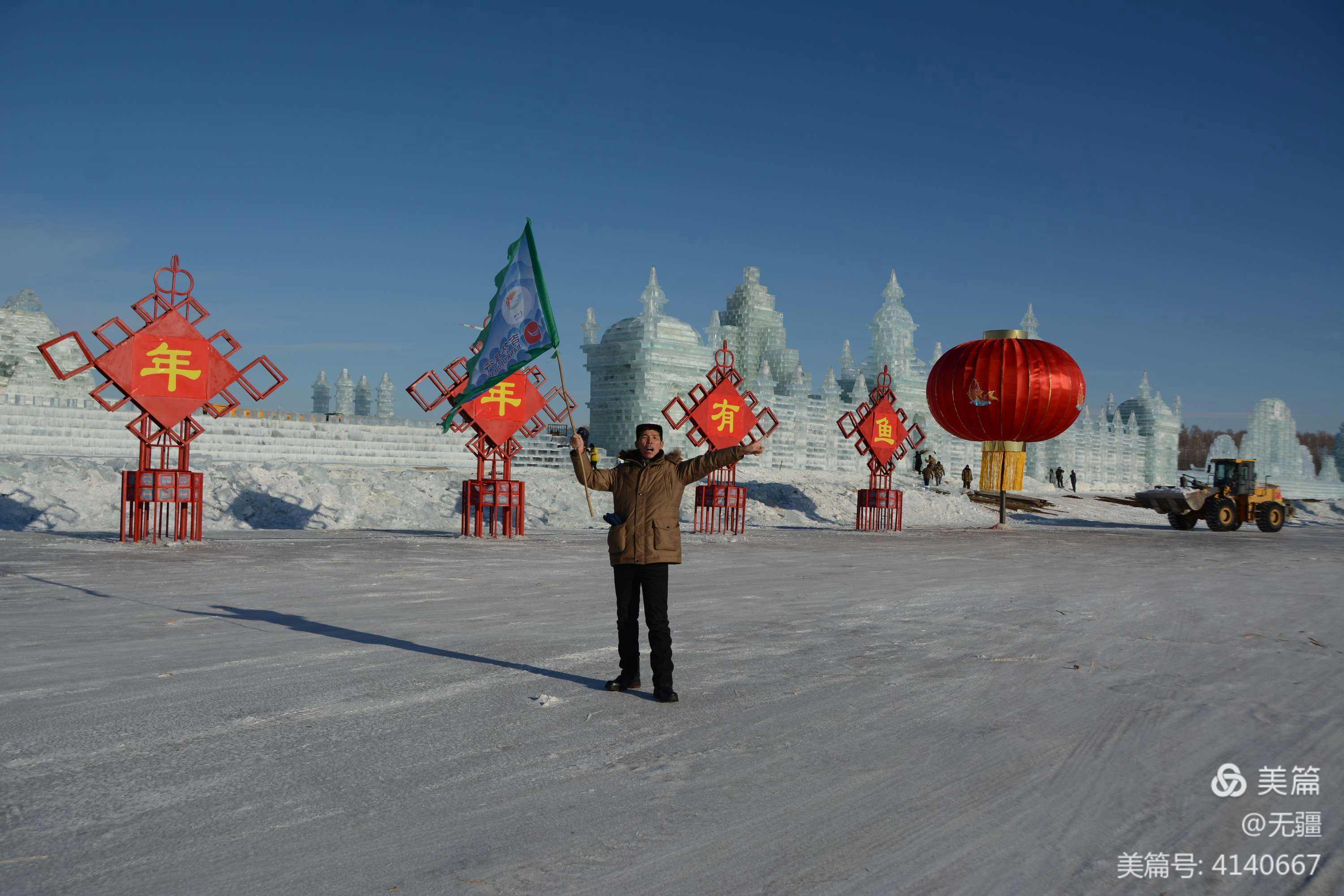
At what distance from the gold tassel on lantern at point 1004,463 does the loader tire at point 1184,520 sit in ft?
21.7

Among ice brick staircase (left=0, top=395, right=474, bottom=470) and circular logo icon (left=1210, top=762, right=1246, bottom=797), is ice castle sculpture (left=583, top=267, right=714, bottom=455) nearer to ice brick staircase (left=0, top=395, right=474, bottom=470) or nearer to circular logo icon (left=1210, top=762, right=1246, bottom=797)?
ice brick staircase (left=0, top=395, right=474, bottom=470)

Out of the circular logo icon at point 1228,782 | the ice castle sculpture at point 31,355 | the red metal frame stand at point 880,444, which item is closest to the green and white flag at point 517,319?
the circular logo icon at point 1228,782

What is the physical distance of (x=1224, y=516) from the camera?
2900 cm

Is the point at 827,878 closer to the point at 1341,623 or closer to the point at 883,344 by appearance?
the point at 1341,623

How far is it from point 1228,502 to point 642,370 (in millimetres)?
22310

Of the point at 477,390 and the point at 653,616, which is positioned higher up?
the point at 477,390

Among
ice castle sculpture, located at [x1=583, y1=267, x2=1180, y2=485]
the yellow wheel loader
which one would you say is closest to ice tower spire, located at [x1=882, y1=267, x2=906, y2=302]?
ice castle sculpture, located at [x1=583, y1=267, x2=1180, y2=485]

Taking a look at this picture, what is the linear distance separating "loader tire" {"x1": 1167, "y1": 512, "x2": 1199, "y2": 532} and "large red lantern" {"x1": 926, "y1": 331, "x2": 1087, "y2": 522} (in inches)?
248

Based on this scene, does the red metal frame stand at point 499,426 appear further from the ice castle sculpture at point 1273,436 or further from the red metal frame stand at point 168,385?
the ice castle sculpture at point 1273,436

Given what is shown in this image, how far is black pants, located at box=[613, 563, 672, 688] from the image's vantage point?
5766 mm

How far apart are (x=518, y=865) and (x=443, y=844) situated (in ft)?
1.07

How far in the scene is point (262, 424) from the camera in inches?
1243

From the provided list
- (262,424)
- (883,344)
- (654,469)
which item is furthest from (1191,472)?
(654,469)

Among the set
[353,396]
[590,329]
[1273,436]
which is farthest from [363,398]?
[1273,436]
